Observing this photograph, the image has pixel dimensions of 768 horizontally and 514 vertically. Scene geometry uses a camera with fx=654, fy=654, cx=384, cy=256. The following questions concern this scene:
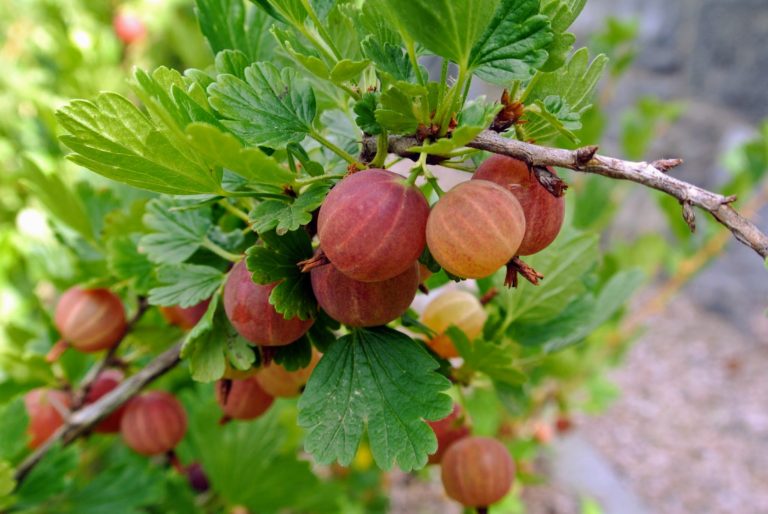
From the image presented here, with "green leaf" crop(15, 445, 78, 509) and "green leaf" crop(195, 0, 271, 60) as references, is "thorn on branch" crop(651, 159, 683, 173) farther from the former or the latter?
"green leaf" crop(15, 445, 78, 509)

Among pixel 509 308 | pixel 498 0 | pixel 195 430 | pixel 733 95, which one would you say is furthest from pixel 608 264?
pixel 733 95

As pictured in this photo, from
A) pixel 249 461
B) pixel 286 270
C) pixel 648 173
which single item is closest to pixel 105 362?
pixel 249 461

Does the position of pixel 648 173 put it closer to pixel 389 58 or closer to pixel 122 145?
pixel 389 58

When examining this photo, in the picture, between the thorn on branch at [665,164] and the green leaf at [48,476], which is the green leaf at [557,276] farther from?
the green leaf at [48,476]

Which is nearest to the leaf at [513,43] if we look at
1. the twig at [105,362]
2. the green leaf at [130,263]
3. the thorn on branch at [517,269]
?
the thorn on branch at [517,269]

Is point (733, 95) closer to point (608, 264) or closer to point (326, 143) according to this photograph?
point (608, 264)

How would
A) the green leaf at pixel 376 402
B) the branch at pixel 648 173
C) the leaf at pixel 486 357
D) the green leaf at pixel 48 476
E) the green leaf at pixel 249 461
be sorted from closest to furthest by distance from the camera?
1. the branch at pixel 648 173
2. the green leaf at pixel 376 402
3. the leaf at pixel 486 357
4. the green leaf at pixel 48 476
5. the green leaf at pixel 249 461
